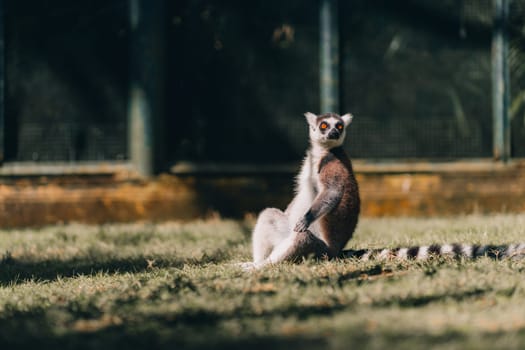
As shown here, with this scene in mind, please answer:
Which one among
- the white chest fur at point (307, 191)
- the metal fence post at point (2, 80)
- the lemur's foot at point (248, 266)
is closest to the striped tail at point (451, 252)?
the white chest fur at point (307, 191)

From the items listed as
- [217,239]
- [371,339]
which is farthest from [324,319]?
[217,239]

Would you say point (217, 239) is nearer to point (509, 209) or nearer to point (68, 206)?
point (68, 206)

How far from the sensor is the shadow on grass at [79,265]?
7.60m

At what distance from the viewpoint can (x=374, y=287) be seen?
18.1 ft

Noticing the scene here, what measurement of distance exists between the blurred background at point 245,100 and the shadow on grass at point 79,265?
11.4ft

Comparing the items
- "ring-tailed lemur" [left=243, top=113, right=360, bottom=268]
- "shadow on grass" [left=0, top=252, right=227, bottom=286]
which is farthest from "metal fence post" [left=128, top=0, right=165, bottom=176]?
"ring-tailed lemur" [left=243, top=113, right=360, bottom=268]

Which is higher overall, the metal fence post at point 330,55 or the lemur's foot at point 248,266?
the metal fence post at point 330,55

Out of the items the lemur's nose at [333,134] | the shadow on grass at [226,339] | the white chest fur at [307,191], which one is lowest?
the shadow on grass at [226,339]

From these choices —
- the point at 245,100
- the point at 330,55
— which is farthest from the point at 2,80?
the point at 330,55

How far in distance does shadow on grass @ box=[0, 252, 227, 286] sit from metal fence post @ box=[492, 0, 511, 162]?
579 centimetres

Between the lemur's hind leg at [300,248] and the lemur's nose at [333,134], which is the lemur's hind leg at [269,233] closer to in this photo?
the lemur's hind leg at [300,248]

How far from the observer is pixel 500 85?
476 inches

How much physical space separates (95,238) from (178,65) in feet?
10.9

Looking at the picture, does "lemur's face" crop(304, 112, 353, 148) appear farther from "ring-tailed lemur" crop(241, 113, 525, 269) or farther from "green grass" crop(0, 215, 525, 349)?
"green grass" crop(0, 215, 525, 349)
